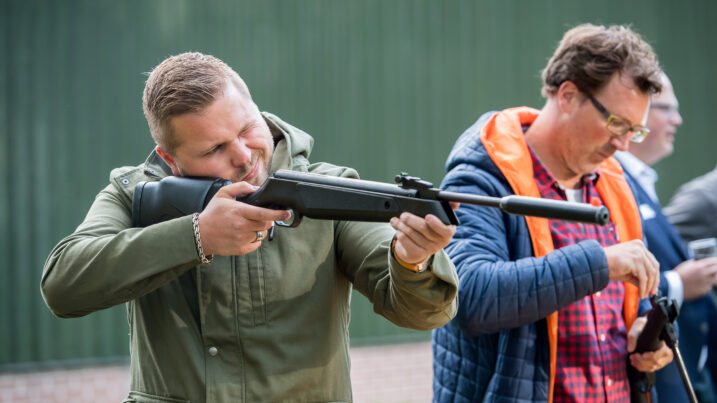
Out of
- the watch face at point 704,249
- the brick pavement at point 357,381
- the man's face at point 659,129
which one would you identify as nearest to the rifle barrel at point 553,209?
the watch face at point 704,249

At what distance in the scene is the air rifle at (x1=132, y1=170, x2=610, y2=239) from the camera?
1674 millimetres

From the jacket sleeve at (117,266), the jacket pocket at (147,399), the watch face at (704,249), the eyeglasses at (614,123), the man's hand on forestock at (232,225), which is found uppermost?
the eyeglasses at (614,123)

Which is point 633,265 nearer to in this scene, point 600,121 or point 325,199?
point 600,121

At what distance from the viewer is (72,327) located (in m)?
5.18

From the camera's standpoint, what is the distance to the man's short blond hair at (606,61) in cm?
262

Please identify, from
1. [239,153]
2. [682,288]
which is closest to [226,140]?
[239,153]

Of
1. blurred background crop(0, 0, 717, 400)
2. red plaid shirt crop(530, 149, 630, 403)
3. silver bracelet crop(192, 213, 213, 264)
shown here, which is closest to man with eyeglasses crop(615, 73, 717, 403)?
red plaid shirt crop(530, 149, 630, 403)

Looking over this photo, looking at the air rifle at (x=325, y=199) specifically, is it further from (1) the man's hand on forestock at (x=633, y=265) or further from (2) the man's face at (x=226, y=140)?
(1) the man's hand on forestock at (x=633, y=265)

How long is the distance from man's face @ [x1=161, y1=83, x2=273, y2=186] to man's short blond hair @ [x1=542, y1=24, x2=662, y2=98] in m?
1.33

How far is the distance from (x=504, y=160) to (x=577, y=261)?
0.46 metres

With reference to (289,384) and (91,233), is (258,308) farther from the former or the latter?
(91,233)

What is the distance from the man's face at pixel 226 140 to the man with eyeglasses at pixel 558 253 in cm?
82

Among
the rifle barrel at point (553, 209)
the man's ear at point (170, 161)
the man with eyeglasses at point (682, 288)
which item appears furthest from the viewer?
the man with eyeglasses at point (682, 288)

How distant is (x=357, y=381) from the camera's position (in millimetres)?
6129
